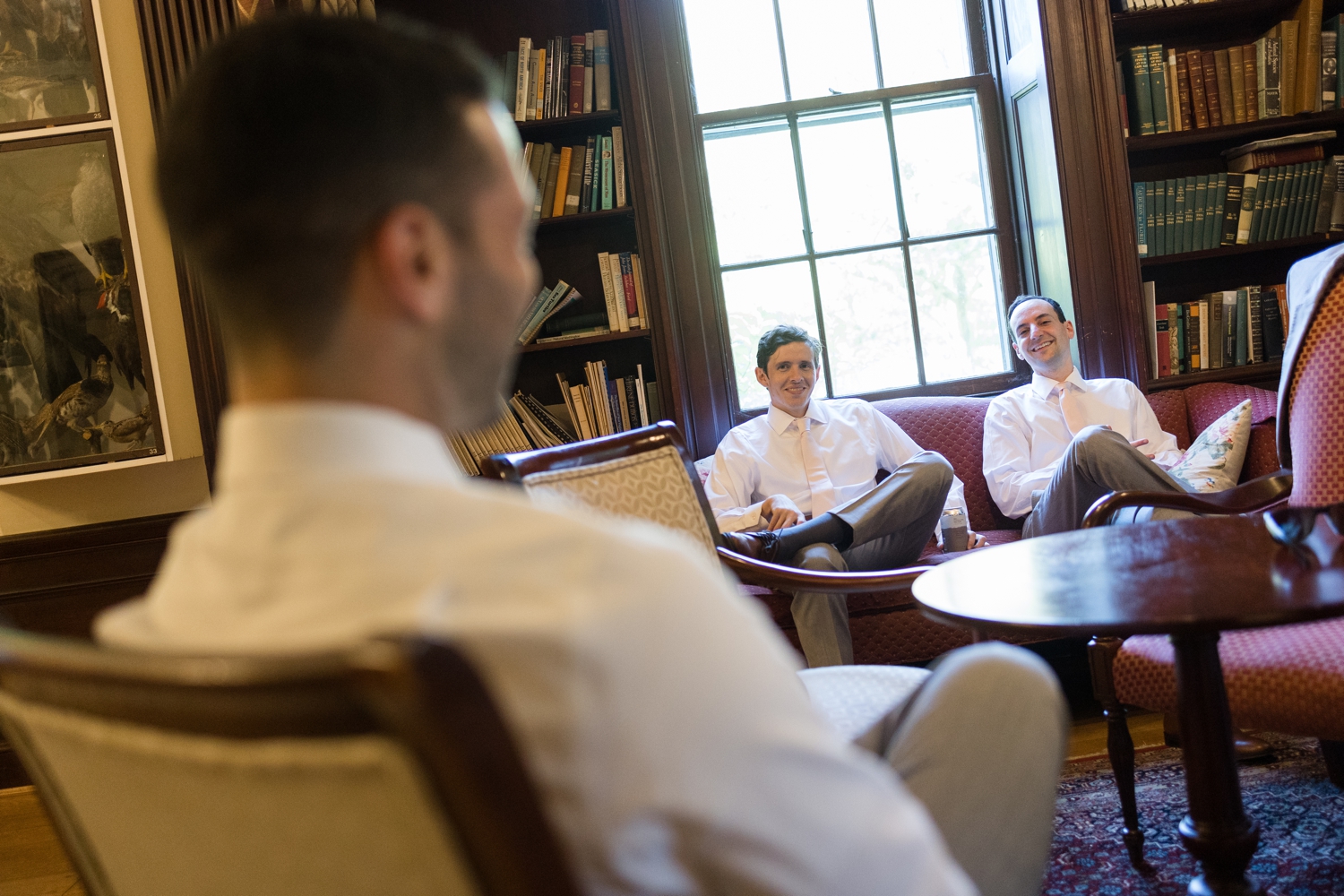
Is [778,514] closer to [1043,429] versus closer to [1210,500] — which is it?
[1043,429]

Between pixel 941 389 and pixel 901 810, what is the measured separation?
131 inches

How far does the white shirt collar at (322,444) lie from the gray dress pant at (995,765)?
1.73 feet

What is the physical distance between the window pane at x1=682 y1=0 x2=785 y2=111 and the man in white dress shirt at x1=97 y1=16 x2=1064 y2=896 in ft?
10.4

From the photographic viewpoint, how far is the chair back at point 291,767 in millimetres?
392

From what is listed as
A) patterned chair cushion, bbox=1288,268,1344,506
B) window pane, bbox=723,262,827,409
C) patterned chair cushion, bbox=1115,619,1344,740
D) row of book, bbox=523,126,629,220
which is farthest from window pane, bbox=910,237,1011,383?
patterned chair cushion, bbox=1115,619,1344,740

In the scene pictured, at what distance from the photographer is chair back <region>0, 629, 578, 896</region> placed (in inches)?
15.4

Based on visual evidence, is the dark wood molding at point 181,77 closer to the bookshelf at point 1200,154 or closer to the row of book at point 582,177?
the row of book at point 582,177

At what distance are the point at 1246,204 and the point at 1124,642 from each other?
2469 mm

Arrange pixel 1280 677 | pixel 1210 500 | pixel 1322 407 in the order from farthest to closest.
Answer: pixel 1210 500
pixel 1322 407
pixel 1280 677

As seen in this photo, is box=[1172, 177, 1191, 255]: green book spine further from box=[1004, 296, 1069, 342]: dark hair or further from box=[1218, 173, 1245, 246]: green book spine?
box=[1004, 296, 1069, 342]: dark hair

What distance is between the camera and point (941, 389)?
3.78 meters

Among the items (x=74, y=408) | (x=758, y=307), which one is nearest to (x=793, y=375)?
(x=758, y=307)

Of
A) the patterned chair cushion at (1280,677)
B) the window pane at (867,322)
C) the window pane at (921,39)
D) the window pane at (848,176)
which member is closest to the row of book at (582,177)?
the window pane at (848,176)

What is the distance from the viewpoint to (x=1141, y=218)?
3.57 m
